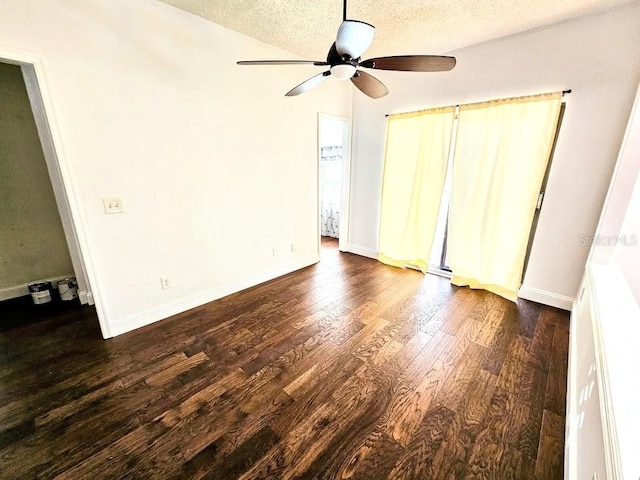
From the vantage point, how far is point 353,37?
1346 millimetres

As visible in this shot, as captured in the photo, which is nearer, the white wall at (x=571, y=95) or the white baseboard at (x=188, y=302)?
the white wall at (x=571, y=95)

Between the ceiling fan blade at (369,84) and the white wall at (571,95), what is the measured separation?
57.7 inches

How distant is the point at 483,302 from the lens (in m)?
2.73

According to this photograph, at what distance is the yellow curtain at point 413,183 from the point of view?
3.06m

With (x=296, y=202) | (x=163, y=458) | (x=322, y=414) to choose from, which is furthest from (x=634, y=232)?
(x=163, y=458)

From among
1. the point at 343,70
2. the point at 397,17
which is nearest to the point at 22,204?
the point at 343,70

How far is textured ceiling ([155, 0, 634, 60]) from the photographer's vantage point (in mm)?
2002

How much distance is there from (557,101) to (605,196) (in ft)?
3.01

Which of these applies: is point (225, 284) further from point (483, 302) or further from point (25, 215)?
point (483, 302)

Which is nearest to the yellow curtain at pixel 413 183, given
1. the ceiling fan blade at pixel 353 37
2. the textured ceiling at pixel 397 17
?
the textured ceiling at pixel 397 17

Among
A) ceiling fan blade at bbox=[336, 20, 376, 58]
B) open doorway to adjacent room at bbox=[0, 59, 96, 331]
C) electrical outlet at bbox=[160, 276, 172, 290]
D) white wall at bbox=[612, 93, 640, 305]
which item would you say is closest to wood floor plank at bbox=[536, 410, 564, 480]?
white wall at bbox=[612, 93, 640, 305]

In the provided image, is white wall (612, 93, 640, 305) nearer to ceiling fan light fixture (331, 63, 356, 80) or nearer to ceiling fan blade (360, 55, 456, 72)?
ceiling fan blade (360, 55, 456, 72)

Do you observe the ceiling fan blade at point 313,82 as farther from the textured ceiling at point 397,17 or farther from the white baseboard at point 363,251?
the white baseboard at point 363,251

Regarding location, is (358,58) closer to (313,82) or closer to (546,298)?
(313,82)
